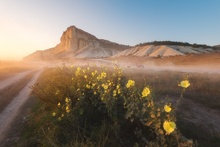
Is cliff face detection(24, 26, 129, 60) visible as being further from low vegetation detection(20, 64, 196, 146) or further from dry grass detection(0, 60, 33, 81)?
low vegetation detection(20, 64, 196, 146)

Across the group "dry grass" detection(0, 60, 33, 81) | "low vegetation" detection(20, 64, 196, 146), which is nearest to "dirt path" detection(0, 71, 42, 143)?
"low vegetation" detection(20, 64, 196, 146)

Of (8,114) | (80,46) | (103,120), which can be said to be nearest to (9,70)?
(8,114)

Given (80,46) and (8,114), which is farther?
(80,46)

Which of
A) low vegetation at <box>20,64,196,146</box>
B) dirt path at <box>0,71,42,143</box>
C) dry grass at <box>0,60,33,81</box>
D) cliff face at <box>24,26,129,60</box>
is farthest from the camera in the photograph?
cliff face at <box>24,26,129,60</box>

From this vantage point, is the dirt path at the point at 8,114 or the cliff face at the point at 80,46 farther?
the cliff face at the point at 80,46

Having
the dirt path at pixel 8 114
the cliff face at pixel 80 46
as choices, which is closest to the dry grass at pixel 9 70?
the dirt path at pixel 8 114

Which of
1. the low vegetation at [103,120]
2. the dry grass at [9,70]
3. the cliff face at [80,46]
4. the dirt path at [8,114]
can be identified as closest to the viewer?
the low vegetation at [103,120]

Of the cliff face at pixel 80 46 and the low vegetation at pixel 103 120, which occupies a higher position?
the low vegetation at pixel 103 120

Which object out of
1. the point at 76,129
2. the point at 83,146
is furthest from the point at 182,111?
the point at 83,146

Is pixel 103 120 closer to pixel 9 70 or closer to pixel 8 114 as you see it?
pixel 8 114

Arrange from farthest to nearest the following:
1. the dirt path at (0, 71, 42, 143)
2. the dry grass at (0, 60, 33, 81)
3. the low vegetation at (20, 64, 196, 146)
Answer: the dry grass at (0, 60, 33, 81) < the dirt path at (0, 71, 42, 143) < the low vegetation at (20, 64, 196, 146)

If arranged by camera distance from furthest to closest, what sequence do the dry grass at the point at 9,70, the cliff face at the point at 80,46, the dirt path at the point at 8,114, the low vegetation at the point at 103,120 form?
the cliff face at the point at 80,46
the dry grass at the point at 9,70
the dirt path at the point at 8,114
the low vegetation at the point at 103,120

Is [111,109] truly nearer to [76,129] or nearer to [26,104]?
[76,129]

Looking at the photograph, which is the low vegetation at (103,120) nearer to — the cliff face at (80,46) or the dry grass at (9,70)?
the dry grass at (9,70)
